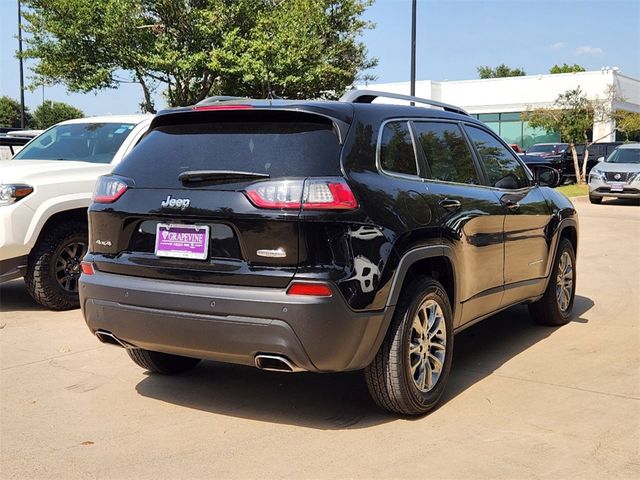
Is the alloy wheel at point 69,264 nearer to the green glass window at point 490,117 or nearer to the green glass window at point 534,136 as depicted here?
the green glass window at point 534,136

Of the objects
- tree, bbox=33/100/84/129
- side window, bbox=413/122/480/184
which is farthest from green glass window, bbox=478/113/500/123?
side window, bbox=413/122/480/184

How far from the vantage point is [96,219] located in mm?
4391

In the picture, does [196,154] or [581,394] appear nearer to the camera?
[196,154]

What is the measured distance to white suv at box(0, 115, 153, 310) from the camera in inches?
268

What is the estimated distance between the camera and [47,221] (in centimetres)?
706

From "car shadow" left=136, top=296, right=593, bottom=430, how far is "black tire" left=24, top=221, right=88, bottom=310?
92.2 inches

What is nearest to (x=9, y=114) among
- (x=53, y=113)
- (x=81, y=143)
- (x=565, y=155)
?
(x=53, y=113)

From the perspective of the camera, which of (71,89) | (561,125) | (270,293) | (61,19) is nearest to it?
(270,293)

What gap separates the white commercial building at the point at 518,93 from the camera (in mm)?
47787

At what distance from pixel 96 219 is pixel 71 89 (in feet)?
Result: 66.9

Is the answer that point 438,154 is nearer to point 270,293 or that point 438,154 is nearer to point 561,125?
point 270,293

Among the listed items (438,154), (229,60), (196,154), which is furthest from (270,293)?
(229,60)

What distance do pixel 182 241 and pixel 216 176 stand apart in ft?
1.30

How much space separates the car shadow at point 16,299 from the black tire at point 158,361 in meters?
→ 2.74
